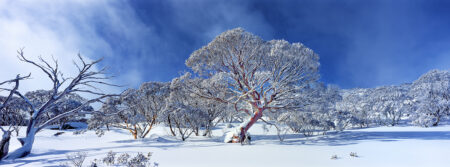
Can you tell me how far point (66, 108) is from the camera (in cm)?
2931

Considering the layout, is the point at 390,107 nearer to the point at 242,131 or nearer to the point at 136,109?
the point at 242,131

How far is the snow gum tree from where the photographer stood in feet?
43.8

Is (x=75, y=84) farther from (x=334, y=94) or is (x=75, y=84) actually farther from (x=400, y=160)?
(x=334, y=94)

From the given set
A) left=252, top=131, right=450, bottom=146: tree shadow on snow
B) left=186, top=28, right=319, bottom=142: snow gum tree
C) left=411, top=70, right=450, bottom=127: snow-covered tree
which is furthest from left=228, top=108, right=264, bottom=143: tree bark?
left=411, top=70, right=450, bottom=127: snow-covered tree

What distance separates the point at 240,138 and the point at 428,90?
94.5 ft

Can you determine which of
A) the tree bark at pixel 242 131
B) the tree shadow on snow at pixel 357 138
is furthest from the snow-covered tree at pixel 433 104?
the tree bark at pixel 242 131

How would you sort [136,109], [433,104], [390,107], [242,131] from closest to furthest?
[242,131] → [136,109] → [433,104] → [390,107]

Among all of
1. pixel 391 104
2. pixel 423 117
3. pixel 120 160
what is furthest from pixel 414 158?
pixel 391 104

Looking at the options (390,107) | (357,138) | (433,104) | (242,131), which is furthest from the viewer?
(390,107)

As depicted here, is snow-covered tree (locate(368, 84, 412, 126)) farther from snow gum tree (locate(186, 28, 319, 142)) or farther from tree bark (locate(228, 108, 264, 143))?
tree bark (locate(228, 108, 264, 143))

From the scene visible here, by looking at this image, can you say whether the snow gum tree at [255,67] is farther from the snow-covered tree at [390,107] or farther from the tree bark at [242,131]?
the snow-covered tree at [390,107]

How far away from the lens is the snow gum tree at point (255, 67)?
13.3 m

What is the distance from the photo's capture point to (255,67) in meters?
14.2

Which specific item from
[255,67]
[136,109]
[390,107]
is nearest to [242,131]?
[255,67]
